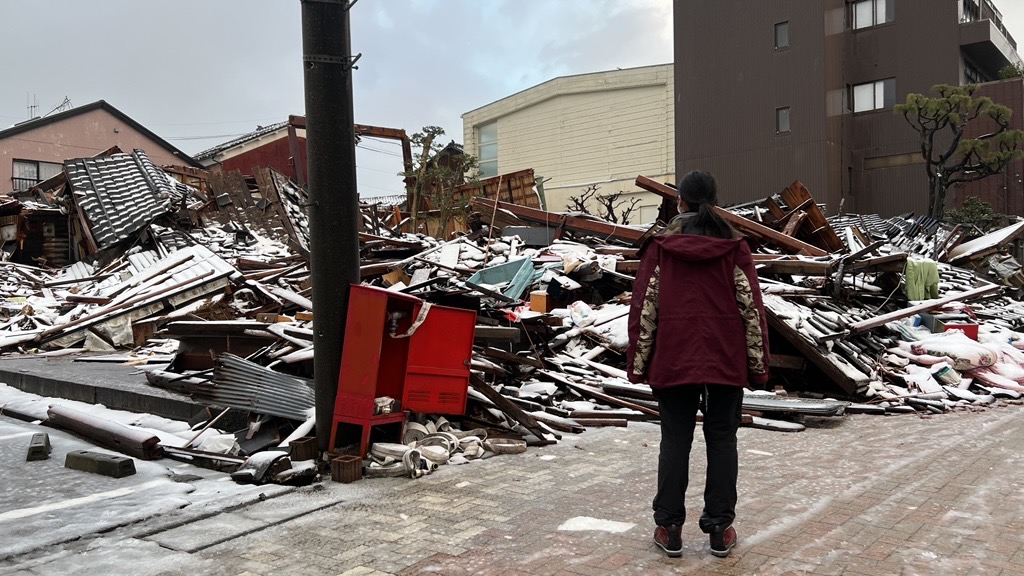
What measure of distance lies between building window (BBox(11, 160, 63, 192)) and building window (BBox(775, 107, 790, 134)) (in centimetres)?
3138

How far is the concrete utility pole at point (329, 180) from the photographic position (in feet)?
16.1

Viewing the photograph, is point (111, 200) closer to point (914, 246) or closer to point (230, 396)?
point (230, 396)

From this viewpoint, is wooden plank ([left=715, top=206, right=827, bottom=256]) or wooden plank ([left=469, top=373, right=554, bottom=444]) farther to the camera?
wooden plank ([left=715, top=206, right=827, bottom=256])

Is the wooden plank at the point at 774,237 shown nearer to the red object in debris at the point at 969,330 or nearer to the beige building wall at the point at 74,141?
the red object in debris at the point at 969,330

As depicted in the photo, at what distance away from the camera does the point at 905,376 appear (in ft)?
29.8

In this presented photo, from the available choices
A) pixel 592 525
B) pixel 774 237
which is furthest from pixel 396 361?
pixel 774 237

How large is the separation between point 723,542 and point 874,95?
3463cm

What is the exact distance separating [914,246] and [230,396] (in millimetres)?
17880

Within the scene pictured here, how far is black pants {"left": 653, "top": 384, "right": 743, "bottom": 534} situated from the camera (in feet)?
11.6

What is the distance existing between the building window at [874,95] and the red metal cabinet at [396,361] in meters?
32.9

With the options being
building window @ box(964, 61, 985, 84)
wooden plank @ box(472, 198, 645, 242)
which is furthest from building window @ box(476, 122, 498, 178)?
wooden plank @ box(472, 198, 645, 242)

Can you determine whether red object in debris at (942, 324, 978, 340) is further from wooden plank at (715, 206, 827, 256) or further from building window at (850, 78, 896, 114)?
building window at (850, 78, 896, 114)

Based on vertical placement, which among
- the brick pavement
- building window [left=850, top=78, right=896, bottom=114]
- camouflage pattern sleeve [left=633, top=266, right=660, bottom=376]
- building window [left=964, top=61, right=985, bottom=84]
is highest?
building window [left=964, top=61, right=985, bottom=84]

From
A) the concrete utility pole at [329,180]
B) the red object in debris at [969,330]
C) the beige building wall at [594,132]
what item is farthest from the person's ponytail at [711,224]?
the beige building wall at [594,132]
